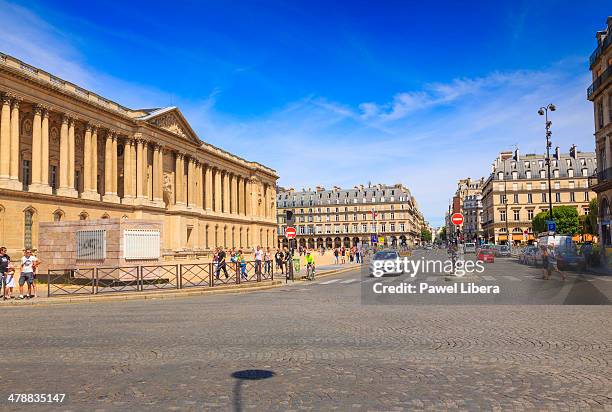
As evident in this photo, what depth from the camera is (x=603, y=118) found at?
39.5 m

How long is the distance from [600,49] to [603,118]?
537cm

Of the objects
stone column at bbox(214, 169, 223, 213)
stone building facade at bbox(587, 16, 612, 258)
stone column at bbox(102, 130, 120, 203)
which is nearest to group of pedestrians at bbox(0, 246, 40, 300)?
stone column at bbox(102, 130, 120, 203)

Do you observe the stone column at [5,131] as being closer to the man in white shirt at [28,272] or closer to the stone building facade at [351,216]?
the man in white shirt at [28,272]

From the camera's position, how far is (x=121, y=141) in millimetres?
56281

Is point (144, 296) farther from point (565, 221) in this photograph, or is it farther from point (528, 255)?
point (565, 221)

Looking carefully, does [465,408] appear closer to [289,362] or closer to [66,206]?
[289,362]

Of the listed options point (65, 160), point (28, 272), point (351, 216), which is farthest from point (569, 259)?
point (351, 216)

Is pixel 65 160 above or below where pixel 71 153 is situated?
below

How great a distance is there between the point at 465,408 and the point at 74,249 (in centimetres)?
2575

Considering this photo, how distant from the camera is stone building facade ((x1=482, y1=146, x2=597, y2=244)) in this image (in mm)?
90812

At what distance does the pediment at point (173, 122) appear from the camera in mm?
59269

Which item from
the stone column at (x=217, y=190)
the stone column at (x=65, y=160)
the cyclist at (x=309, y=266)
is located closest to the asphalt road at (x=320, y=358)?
the cyclist at (x=309, y=266)

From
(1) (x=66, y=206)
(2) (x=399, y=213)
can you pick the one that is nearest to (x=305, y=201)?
(2) (x=399, y=213)

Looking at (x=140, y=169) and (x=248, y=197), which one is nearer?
(x=140, y=169)
